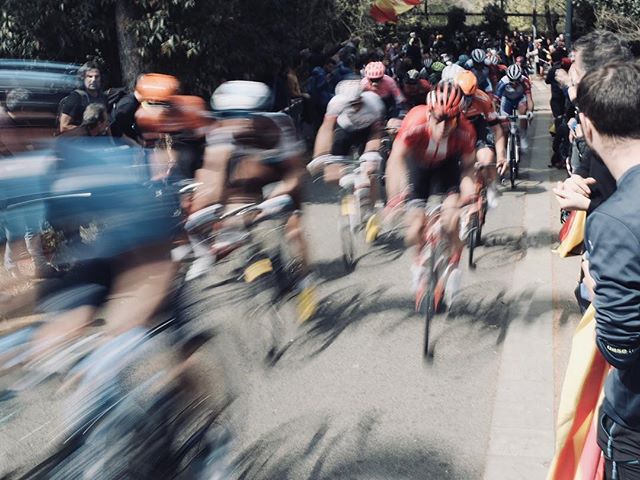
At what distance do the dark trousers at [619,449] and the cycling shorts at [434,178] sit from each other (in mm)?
3976

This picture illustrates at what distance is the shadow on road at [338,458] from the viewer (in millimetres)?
4156

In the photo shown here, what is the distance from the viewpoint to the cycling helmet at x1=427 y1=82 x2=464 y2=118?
578cm

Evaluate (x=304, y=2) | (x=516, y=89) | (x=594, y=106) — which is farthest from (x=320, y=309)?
(x=304, y=2)

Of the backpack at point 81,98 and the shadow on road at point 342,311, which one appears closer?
the shadow on road at point 342,311

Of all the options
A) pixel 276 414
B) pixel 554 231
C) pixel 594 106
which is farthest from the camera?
pixel 554 231

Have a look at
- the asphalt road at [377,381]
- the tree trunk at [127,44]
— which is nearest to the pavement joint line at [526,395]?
the asphalt road at [377,381]

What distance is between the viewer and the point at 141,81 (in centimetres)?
629

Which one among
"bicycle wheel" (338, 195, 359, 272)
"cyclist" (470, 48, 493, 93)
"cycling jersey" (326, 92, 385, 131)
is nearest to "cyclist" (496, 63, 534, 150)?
"cyclist" (470, 48, 493, 93)

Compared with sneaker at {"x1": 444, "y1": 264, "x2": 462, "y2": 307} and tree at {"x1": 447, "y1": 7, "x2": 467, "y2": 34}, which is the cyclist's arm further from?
tree at {"x1": 447, "y1": 7, "x2": 467, "y2": 34}

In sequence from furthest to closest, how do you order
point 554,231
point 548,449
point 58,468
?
point 554,231 → point 548,449 → point 58,468

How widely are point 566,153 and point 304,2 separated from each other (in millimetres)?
5208

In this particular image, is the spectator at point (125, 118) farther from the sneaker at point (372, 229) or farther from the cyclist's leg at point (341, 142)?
the sneaker at point (372, 229)

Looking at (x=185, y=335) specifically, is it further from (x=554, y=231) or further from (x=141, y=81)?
(x=554, y=231)

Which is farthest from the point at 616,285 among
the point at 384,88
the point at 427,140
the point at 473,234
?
the point at 384,88
